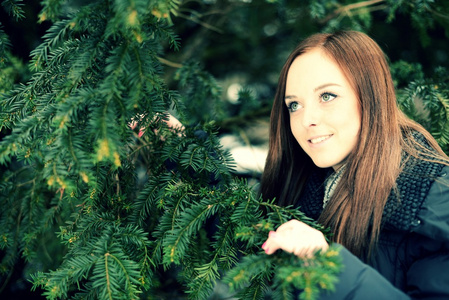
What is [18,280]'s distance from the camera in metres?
1.80

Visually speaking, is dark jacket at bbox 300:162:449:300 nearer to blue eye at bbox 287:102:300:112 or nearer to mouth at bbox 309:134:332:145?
mouth at bbox 309:134:332:145

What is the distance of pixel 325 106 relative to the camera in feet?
4.58

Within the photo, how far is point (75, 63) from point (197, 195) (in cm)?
57

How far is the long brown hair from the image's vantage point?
130cm

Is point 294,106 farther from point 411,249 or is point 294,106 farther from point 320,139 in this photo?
point 411,249

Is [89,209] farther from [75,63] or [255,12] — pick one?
[255,12]

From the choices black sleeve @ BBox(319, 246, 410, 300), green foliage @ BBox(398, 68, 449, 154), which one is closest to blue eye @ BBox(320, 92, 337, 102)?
green foliage @ BBox(398, 68, 449, 154)

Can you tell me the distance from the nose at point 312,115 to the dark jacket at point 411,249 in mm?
347

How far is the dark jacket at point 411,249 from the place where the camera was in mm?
1027

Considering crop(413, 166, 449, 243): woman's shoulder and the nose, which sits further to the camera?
the nose

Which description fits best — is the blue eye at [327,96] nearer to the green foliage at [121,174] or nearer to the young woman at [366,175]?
the young woman at [366,175]

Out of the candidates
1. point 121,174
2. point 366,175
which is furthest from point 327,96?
point 121,174

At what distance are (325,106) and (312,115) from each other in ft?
0.19

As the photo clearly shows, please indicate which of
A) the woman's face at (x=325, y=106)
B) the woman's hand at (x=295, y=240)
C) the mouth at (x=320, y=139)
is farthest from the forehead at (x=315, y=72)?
the woman's hand at (x=295, y=240)
